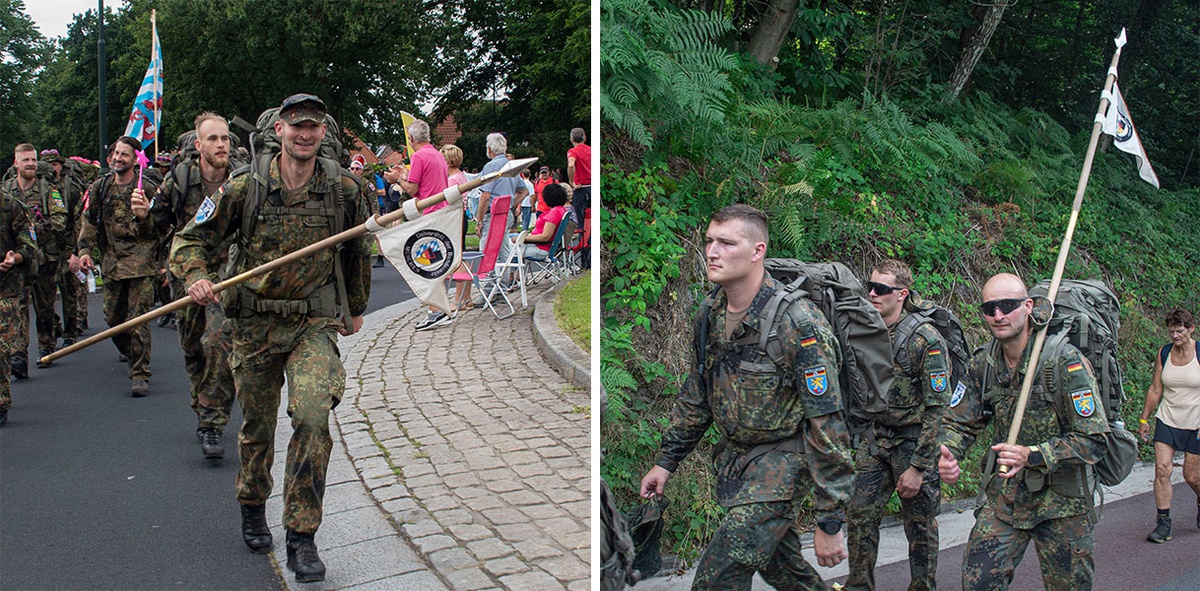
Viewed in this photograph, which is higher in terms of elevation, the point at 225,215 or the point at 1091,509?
the point at 225,215

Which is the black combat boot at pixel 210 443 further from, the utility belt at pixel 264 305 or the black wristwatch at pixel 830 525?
the black wristwatch at pixel 830 525

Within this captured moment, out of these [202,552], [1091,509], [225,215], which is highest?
[225,215]

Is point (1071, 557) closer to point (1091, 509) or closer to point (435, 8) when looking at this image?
point (1091, 509)

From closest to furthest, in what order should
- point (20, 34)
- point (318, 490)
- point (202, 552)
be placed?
point (318, 490), point (202, 552), point (20, 34)

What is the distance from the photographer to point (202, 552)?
4.98 meters

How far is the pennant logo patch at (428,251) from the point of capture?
4.63 metres

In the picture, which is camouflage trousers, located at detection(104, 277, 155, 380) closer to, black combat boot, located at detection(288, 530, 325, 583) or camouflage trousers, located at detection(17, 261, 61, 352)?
camouflage trousers, located at detection(17, 261, 61, 352)

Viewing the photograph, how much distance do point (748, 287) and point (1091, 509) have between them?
209 centimetres

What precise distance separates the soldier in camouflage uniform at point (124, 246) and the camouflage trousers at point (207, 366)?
2.03 m

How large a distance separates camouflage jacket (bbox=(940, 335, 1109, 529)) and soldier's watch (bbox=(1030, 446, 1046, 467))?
20 millimetres

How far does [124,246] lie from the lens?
898 centimetres

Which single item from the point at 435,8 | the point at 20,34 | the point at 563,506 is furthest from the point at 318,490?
the point at 20,34

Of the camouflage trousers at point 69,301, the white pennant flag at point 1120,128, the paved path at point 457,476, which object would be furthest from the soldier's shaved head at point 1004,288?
the camouflage trousers at point 69,301

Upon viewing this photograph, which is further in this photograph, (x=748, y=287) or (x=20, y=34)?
(x=20, y=34)
